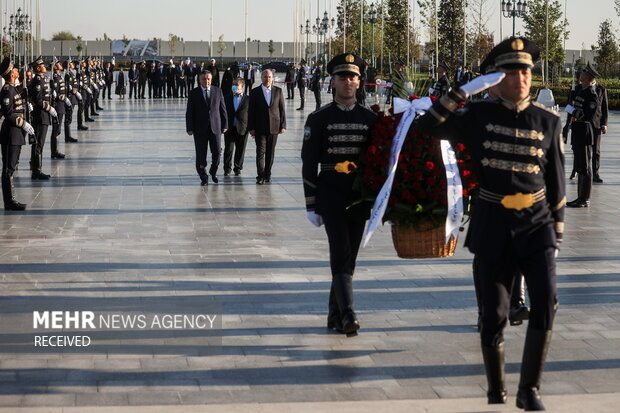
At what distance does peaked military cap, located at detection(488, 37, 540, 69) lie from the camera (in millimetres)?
6297

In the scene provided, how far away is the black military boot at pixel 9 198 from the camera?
1466 centimetres

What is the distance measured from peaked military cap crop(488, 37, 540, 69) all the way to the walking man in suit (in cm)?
1136

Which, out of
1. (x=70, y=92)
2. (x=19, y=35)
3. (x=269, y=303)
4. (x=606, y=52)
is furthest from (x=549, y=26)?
(x=269, y=303)

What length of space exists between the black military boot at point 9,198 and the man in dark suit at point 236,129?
4.71m

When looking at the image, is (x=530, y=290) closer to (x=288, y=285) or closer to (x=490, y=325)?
(x=490, y=325)

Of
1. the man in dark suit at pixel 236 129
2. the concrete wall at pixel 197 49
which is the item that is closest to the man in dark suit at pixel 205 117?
the man in dark suit at pixel 236 129

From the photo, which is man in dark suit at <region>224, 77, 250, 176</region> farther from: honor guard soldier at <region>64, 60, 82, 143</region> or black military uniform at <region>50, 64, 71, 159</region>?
honor guard soldier at <region>64, 60, 82, 143</region>

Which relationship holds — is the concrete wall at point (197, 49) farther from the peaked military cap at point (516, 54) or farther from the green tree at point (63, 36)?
the peaked military cap at point (516, 54)

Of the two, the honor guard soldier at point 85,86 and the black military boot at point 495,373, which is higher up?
the honor guard soldier at point 85,86

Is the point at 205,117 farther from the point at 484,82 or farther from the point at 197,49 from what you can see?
the point at 197,49

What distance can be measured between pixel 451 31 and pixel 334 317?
148 ft

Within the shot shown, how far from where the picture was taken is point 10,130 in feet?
48.8

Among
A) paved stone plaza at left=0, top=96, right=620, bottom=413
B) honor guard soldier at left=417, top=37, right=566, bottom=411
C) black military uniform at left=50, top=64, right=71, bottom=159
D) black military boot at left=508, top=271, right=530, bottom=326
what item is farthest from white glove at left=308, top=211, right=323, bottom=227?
black military uniform at left=50, top=64, right=71, bottom=159

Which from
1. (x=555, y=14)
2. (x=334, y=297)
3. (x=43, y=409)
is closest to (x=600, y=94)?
(x=334, y=297)
